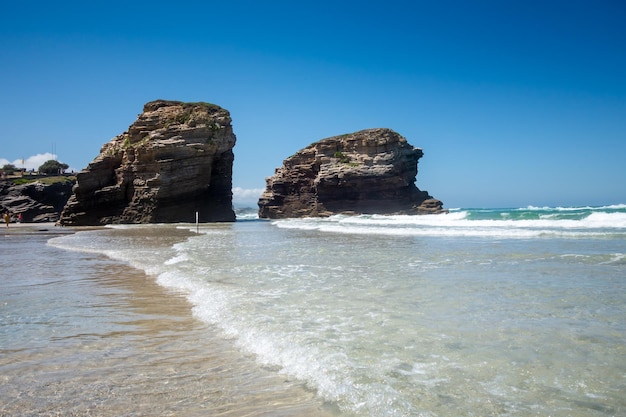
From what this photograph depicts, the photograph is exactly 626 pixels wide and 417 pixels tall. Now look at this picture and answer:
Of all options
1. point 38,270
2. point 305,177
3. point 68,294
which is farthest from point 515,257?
point 305,177

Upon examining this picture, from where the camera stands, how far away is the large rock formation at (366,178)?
58812 mm

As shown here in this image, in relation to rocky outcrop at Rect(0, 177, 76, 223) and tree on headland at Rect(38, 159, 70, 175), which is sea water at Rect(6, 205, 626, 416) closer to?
rocky outcrop at Rect(0, 177, 76, 223)

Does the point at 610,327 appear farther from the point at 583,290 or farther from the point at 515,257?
the point at 515,257

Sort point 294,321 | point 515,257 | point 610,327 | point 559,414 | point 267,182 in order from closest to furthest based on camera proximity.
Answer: point 559,414, point 610,327, point 294,321, point 515,257, point 267,182

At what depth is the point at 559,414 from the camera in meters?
2.80

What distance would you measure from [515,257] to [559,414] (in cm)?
893

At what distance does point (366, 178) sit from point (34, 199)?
44.2 m

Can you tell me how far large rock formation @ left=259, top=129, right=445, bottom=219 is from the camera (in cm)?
5881

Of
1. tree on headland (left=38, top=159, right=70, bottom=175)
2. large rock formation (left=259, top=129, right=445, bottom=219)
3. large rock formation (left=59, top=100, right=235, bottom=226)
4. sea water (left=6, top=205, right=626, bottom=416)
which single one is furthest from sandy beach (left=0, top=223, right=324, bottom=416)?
tree on headland (left=38, top=159, right=70, bottom=175)

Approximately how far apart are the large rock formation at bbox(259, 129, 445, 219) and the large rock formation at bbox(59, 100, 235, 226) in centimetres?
1909

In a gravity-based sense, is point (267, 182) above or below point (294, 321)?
above

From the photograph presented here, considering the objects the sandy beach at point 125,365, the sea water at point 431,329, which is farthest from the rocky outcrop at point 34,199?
the sandy beach at point 125,365

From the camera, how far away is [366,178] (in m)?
58.8

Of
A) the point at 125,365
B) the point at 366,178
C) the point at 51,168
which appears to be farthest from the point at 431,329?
the point at 51,168
